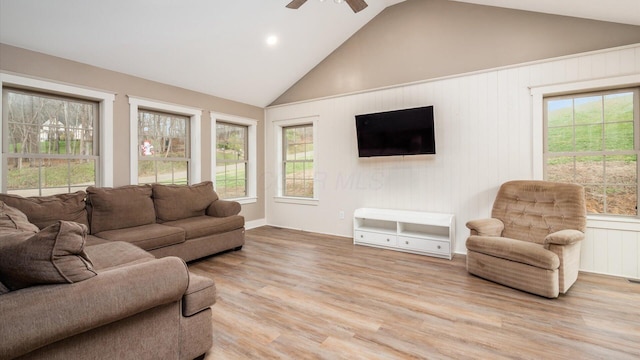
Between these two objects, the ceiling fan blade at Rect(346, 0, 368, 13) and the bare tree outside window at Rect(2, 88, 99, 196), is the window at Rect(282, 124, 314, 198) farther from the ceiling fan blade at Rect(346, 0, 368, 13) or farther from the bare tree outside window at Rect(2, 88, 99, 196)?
the bare tree outside window at Rect(2, 88, 99, 196)

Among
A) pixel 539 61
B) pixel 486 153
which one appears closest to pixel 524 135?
pixel 486 153

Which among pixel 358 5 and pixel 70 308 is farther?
pixel 358 5

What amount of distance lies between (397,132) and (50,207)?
4207 millimetres

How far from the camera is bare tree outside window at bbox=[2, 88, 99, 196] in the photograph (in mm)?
3098

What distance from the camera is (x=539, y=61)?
3.36m

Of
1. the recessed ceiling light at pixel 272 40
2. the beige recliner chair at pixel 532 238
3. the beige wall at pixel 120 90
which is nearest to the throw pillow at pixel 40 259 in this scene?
the beige wall at pixel 120 90

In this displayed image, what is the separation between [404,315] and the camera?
2.27 metres

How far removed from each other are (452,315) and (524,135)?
250cm

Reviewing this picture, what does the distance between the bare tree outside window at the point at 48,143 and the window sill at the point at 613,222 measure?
19.7 feet

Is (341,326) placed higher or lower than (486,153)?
lower

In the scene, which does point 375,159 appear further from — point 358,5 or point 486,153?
point 358,5

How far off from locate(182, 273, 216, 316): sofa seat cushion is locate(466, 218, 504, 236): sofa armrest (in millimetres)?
2750

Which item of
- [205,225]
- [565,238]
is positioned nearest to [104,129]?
[205,225]

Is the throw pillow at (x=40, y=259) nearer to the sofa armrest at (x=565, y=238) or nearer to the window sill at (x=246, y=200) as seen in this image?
the sofa armrest at (x=565, y=238)
